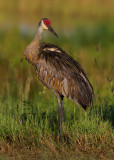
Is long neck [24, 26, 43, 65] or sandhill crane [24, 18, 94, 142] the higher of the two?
long neck [24, 26, 43, 65]

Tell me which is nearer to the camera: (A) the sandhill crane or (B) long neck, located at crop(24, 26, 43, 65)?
(A) the sandhill crane

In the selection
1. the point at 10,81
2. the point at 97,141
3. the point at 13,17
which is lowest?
the point at 97,141

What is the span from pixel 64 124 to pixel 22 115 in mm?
684

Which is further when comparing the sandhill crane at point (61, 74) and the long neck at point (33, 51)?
the long neck at point (33, 51)

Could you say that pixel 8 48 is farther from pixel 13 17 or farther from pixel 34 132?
pixel 13 17

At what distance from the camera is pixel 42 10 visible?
24.8 meters

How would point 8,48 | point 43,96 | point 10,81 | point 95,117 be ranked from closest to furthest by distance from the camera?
point 95,117
point 43,96
point 10,81
point 8,48

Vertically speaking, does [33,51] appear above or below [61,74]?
above

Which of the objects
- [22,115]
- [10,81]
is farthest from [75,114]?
[10,81]

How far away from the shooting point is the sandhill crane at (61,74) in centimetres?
645

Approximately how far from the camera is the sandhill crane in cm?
645

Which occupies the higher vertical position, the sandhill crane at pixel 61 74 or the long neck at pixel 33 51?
the long neck at pixel 33 51

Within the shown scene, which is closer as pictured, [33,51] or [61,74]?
[61,74]

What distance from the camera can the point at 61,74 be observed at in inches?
255
